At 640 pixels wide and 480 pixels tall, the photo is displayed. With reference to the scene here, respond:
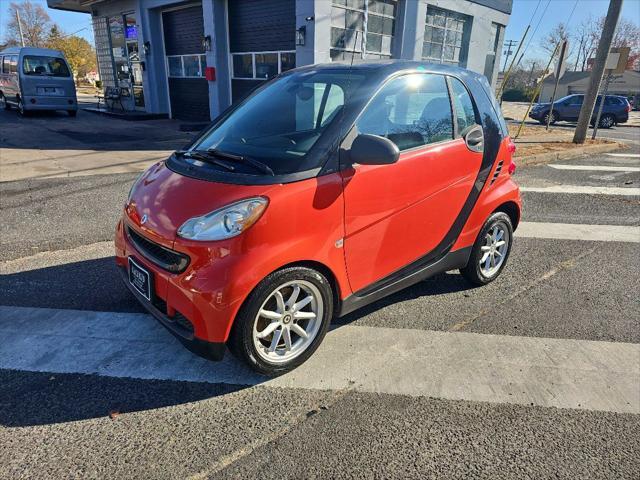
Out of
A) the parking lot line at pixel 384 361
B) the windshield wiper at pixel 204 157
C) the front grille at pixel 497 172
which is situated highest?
the windshield wiper at pixel 204 157

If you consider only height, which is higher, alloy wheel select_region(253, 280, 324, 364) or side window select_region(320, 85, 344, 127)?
side window select_region(320, 85, 344, 127)

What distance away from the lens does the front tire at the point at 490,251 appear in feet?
12.0

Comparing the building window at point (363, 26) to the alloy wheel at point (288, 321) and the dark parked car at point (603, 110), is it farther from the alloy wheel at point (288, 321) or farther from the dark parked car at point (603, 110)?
the dark parked car at point (603, 110)

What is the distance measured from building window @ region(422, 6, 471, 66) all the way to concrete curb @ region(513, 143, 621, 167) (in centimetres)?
567

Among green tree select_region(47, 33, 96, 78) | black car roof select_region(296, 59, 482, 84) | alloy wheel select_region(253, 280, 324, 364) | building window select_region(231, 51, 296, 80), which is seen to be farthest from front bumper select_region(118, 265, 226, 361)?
green tree select_region(47, 33, 96, 78)

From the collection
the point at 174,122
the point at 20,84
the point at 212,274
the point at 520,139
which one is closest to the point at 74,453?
the point at 212,274

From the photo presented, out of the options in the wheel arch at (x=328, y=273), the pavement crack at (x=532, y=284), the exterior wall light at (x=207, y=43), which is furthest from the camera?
the exterior wall light at (x=207, y=43)

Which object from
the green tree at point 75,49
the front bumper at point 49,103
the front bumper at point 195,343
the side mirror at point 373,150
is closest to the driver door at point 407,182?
the side mirror at point 373,150

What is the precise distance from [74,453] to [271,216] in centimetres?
146

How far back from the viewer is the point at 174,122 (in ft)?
54.3

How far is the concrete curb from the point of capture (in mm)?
10166

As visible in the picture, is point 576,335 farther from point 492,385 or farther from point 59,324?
point 59,324

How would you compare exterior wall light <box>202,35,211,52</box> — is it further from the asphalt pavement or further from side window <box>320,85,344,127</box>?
side window <box>320,85,344,127</box>

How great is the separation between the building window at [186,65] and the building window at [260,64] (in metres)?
1.59
